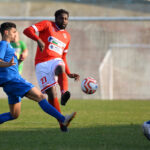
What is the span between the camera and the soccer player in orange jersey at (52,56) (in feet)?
22.4

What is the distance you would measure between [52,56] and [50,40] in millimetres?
281

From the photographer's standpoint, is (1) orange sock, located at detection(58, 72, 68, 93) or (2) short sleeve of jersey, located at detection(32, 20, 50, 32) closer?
(1) orange sock, located at detection(58, 72, 68, 93)

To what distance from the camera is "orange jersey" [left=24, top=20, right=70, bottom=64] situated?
23.2 feet

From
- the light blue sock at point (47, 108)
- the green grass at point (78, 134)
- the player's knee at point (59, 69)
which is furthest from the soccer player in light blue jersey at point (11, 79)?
the player's knee at point (59, 69)

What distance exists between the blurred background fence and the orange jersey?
303 inches

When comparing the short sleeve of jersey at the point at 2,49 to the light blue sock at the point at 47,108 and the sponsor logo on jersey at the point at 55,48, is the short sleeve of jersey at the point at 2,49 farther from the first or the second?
the sponsor logo on jersey at the point at 55,48

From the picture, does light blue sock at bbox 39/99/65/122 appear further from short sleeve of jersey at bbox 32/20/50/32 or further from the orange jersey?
short sleeve of jersey at bbox 32/20/50/32

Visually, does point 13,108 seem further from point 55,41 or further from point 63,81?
point 55,41

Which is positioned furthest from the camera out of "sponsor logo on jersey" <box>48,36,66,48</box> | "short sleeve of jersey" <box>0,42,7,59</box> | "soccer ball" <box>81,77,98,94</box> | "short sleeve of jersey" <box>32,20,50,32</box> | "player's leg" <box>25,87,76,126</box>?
"soccer ball" <box>81,77,98,94</box>

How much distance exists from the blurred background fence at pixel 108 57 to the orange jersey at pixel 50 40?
7699mm

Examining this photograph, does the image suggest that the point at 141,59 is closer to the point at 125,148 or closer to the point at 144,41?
the point at 144,41

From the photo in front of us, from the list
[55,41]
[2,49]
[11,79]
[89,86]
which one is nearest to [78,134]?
[11,79]

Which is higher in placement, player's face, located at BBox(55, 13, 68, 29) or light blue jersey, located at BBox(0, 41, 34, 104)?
player's face, located at BBox(55, 13, 68, 29)

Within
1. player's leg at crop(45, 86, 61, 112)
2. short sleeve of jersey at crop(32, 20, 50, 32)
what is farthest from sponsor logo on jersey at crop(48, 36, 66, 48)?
player's leg at crop(45, 86, 61, 112)
